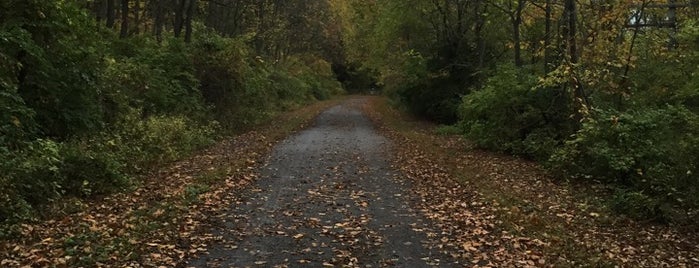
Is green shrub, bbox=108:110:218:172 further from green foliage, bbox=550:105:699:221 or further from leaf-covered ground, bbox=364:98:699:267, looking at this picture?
green foliage, bbox=550:105:699:221

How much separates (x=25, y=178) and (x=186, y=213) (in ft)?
7.22

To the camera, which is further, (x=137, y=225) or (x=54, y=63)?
(x=54, y=63)

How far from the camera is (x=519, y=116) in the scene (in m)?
15.8

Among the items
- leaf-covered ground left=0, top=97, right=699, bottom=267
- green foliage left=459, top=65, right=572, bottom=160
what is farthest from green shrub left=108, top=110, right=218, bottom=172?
green foliage left=459, top=65, right=572, bottom=160

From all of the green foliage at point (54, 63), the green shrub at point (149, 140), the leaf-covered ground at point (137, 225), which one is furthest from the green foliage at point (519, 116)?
the green foliage at point (54, 63)

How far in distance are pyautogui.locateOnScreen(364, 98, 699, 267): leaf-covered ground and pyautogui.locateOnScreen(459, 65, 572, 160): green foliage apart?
1.45 metres

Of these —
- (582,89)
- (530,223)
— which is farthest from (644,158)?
(530,223)

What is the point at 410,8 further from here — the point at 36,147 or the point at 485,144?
the point at 36,147

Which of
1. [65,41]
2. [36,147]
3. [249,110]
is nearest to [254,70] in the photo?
[249,110]

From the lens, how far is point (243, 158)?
14211mm

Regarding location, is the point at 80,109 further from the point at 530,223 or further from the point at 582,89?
the point at 582,89

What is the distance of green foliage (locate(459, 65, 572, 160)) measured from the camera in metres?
15.3

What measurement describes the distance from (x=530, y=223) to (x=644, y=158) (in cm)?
362

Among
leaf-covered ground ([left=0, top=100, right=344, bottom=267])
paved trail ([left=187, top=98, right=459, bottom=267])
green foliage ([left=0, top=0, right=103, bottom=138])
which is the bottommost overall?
paved trail ([left=187, top=98, right=459, bottom=267])
